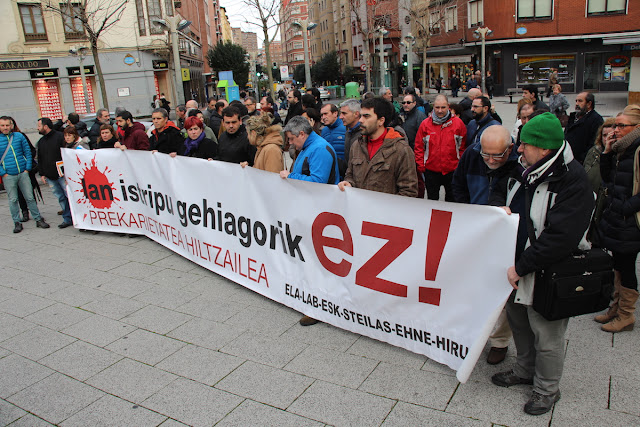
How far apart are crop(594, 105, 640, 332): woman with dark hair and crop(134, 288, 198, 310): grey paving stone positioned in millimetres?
3898

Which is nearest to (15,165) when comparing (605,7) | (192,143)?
(192,143)

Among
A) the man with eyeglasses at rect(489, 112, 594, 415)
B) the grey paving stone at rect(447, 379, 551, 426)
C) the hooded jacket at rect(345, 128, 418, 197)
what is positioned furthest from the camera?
the hooded jacket at rect(345, 128, 418, 197)

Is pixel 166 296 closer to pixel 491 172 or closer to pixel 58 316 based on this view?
pixel 58 316

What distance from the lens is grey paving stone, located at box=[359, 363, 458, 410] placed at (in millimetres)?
3400

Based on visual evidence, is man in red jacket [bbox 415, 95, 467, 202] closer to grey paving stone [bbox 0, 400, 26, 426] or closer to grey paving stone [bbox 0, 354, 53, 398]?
grey paving stone [bbox 0, 354, 53, 398]

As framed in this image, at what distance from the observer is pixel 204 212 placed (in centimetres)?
593

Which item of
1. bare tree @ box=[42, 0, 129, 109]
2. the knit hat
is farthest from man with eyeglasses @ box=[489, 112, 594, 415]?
bare tree @ box=[42, 0, 129, 109]

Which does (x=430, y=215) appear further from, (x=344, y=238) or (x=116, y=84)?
(x=116, y=84)

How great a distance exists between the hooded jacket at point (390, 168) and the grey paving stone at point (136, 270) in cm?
311

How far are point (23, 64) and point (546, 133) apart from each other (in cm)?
3863

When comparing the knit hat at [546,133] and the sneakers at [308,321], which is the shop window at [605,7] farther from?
the knit hat at [546,133]

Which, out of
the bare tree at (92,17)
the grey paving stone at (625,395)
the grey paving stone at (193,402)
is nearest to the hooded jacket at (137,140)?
the grey paving stone at (193,402)

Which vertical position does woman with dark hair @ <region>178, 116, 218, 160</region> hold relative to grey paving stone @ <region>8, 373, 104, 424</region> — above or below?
above

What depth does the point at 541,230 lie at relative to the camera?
304 cm
